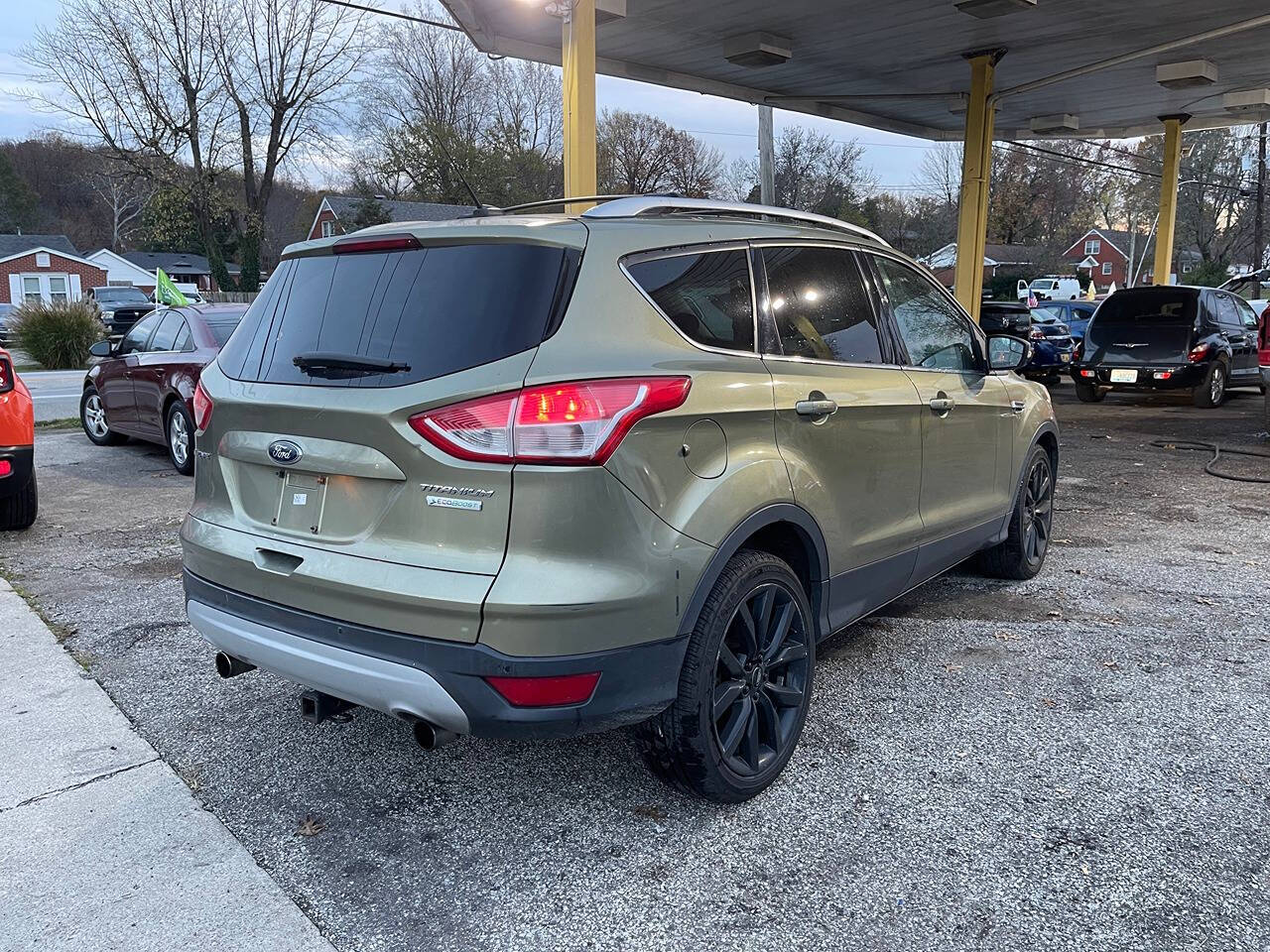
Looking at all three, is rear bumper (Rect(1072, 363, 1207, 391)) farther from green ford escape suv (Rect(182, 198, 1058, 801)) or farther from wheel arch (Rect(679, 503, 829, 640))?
wheel arch (Rect(679, 503, 829, 640))

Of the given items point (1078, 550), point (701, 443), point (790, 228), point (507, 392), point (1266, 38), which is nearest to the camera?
point (507, 392)

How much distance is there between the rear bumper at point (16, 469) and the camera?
20.1ft

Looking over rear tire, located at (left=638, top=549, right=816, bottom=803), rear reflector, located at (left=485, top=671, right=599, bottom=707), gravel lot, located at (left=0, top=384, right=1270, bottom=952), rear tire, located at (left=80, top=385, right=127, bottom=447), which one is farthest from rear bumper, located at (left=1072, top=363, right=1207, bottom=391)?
rear reflector, located at (left=485, top=671, right=599, bottom=707)

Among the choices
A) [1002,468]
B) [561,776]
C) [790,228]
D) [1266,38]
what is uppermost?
[1266,38]

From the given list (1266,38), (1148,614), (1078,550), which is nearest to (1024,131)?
(1266,38)

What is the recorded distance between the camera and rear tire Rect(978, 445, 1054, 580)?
516 cm

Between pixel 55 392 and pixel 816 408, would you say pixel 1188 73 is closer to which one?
pixel 816 408

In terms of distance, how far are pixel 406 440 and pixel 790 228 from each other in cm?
179

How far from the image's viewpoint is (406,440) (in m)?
2.47

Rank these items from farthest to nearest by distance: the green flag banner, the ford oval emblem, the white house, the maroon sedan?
the white house < the green flag banner < the maroon sedan < the ford oval emblem

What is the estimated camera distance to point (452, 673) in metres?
2.40

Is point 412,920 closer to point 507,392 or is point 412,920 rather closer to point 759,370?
point 507,392

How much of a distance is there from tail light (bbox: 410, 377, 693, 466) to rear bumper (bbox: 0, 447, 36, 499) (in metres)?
5.02

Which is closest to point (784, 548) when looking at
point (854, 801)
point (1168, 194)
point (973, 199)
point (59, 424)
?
point (854, 801)
